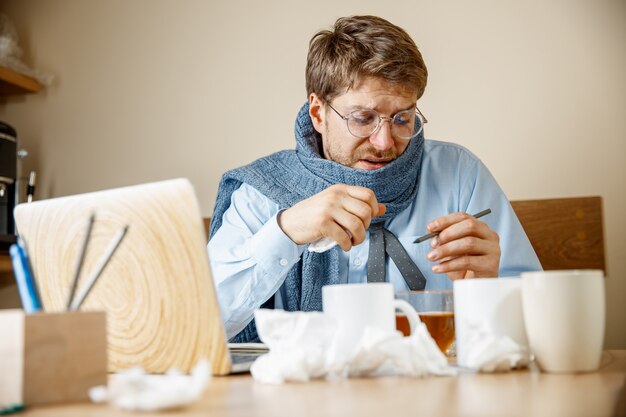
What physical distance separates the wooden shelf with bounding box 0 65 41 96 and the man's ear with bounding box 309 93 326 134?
3.91 feet

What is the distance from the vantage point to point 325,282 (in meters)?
1.58

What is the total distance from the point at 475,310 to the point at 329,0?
170 centimetres

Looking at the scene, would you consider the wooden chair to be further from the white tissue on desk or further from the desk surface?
the desk surface

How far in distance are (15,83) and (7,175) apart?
341mm

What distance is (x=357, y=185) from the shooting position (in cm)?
162

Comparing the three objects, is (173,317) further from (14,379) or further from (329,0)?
(329,0)

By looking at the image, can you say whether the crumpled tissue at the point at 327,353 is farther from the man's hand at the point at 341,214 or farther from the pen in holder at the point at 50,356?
the man's hand at the point at 341,214

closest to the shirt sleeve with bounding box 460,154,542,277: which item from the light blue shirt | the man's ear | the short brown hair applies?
the light blue shirt

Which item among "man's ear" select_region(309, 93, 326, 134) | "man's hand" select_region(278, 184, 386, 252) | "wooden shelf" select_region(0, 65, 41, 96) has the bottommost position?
"man's hand" select_region(278, 184, 386, 252)

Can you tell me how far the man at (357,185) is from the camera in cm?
141

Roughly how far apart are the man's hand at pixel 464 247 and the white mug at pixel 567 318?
1.63 ft

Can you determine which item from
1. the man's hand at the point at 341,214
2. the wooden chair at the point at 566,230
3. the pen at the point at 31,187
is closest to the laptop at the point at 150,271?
the man's hand at the point at 341,214

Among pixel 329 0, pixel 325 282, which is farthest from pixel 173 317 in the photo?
pixel 329 0

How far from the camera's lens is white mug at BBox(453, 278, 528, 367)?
2.43ft
